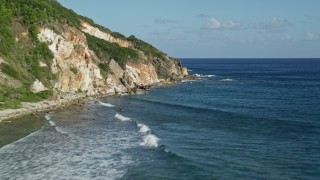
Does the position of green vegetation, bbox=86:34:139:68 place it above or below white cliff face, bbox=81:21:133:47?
below

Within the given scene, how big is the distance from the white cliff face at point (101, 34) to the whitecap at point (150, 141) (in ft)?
288

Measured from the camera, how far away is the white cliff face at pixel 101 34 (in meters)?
135

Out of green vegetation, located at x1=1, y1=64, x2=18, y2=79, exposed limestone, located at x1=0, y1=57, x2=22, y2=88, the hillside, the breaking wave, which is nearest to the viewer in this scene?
the breaking wave

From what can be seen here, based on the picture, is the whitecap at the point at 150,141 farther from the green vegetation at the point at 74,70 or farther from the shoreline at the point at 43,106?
the green vegetation at the point at 74,70

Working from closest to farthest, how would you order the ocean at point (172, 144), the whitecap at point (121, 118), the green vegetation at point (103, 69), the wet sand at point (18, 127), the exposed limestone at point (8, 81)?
1. the ocean at point (172, 144)
2. the wet sand at point (18, 127)
3. the whitecap at point (121, 118)
4. the exposed limestone at point (8, 81)
5. the green vegetation at point (103, 69)

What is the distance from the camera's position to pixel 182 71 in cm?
16450

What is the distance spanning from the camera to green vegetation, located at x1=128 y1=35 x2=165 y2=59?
476 feet

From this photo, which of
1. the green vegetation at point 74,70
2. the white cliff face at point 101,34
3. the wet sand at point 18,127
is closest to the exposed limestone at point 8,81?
the wet sand at point 18,127

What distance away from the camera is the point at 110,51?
124938mm

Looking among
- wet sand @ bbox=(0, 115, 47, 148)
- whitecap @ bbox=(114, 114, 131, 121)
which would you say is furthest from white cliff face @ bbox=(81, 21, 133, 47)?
wet sand @ bbox=(0, 115, 47, 148)

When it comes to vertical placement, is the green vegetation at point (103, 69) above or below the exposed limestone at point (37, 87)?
above

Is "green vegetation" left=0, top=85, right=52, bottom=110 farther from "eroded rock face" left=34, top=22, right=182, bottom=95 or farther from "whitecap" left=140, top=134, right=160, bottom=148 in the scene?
"whitecap" left=140, top=134, right=160, bottom=148

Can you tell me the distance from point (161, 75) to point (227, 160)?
103541 millimetres

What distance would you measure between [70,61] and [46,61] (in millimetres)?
7861
